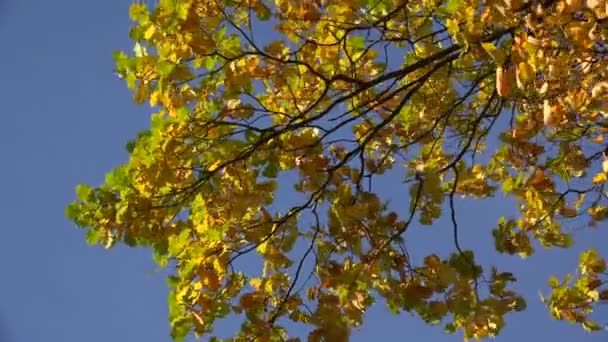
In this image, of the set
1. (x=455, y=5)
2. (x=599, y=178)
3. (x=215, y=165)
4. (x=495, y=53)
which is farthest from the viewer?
(x=599, y=178)

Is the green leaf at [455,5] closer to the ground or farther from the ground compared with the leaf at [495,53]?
farther from the ground

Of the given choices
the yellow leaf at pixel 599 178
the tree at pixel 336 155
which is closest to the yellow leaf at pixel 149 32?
the tree at pixel 336 155

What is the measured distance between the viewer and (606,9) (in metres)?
2.76

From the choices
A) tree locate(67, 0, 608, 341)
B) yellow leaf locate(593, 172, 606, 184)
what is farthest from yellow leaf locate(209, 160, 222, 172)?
yellow leaf locate(593, 172, 606, 184)

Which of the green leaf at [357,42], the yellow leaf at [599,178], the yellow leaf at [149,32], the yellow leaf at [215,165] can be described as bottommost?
the yellow leaf at [215,165]

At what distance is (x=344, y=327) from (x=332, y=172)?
983 mm

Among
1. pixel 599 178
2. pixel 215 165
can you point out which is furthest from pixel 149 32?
pixel 599 178

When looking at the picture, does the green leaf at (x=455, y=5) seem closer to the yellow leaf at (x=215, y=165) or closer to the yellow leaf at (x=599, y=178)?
the yellow leaf at (x=215, y=165)

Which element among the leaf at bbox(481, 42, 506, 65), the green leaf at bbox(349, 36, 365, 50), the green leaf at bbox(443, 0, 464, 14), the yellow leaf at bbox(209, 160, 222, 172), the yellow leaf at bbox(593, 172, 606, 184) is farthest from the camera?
the yellow leaf at bbox(593, 172, 606, 184)

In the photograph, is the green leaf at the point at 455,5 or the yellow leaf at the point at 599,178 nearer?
the green leaf at the point at 455,5

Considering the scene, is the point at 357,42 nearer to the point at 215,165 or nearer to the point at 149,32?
the point at 215,165

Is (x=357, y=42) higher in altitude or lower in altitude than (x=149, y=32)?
higher

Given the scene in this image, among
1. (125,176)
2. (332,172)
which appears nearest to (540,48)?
(332,172)

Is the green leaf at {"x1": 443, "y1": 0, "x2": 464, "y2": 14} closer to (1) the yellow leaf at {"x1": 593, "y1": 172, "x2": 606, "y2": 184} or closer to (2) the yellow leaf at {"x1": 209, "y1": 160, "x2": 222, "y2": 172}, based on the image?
(2) the yellow leaf at {"x1": 209, "y1": 160, "x2": 222, "y2": 172}
